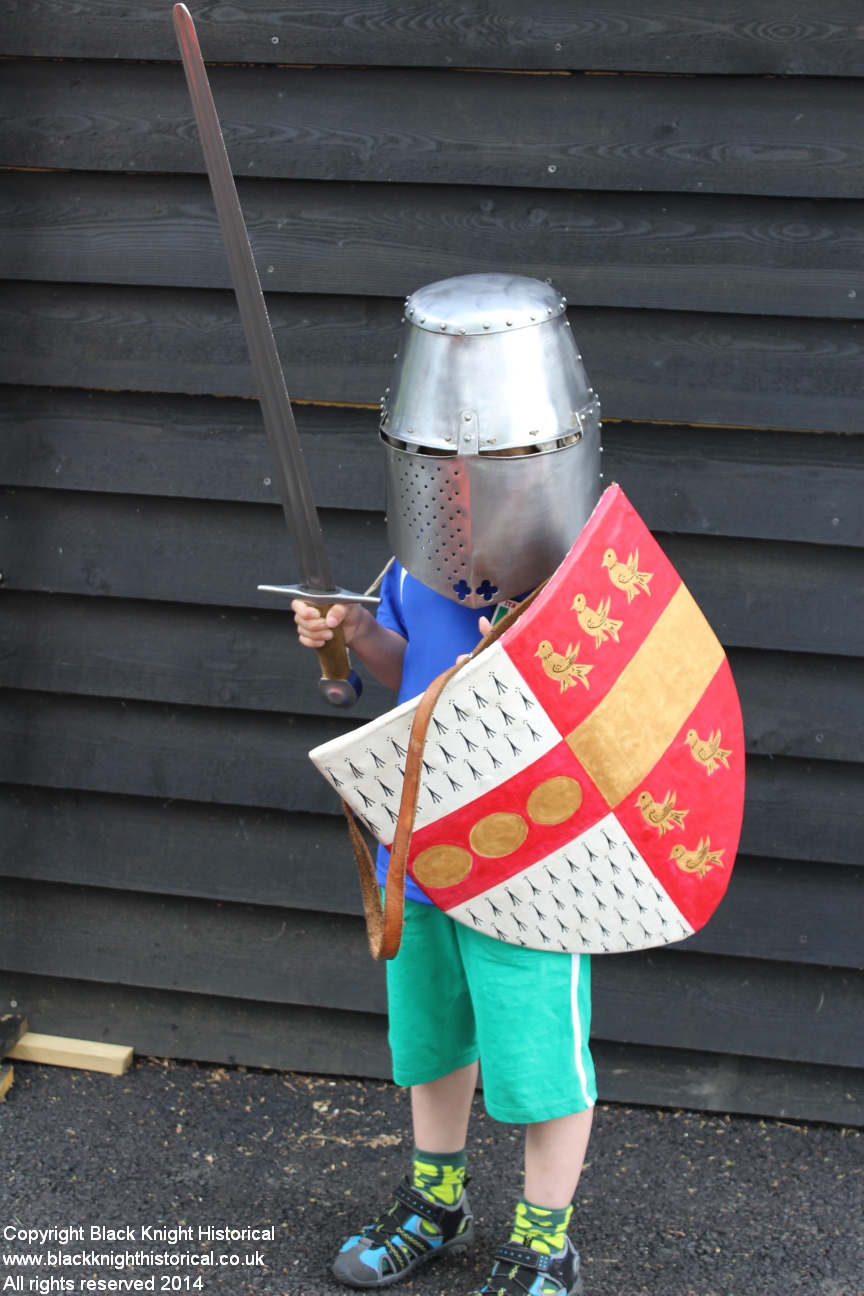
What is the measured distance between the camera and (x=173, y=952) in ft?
8.38

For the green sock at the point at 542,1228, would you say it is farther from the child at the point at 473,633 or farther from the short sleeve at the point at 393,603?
the short sleeve at the point at 393,603

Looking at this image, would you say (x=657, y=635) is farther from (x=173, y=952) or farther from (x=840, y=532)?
(x=173, y=952)

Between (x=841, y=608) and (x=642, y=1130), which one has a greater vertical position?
(x=841, y=608)

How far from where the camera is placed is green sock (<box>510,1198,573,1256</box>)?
1.80 meters

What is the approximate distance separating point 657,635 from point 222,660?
3.44ft

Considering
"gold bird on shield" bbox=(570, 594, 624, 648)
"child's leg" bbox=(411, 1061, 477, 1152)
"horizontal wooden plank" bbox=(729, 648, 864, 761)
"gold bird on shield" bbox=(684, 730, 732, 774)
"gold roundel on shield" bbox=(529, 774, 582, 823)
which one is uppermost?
"gold bird on shield" bbox=(570, 594, 624, 648)

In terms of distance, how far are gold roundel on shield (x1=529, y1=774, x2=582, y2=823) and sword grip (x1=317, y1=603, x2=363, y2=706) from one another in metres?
0.28

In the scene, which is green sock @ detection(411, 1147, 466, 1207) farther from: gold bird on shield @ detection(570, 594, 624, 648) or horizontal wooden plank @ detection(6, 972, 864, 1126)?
gold bird on shield @ detection(570, 594, 624, 648)

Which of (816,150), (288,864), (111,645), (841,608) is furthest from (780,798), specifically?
(111,645)

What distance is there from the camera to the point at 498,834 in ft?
5.32

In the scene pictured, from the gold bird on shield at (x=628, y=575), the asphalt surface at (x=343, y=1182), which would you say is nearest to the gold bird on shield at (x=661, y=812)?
the gold bird on shield at (x=628, y=575)

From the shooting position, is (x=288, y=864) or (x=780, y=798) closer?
(x=780, y=798)

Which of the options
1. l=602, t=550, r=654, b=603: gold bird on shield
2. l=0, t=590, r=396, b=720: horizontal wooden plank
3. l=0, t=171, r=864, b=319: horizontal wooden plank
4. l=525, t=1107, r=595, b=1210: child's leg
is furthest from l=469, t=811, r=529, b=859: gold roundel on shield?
l=0, t=171, r=864, b=319: horizontal wooden plank

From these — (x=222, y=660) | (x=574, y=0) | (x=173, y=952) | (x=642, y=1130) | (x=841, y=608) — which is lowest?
(x=642, y=1130)
